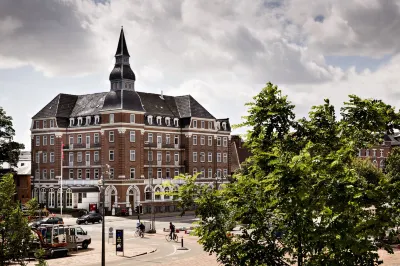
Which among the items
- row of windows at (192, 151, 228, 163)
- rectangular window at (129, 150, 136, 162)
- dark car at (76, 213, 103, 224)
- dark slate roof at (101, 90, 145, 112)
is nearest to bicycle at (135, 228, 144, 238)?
dark car at (76, 213, 103, 224)

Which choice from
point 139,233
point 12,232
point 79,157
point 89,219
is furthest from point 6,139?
point 12,232

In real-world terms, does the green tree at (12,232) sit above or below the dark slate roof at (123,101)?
below

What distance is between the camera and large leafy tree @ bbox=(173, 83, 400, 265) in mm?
13727

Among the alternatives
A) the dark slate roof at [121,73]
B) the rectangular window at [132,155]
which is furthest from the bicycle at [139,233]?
the dark slate roof at [121,73]

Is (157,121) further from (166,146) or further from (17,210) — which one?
(17,210)

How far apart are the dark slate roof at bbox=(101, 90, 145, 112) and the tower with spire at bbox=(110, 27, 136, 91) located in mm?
1277

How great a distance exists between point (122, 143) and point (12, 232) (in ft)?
210

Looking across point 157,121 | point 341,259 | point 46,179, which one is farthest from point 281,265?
point 46,179

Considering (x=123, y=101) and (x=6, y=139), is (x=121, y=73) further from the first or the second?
(x=6, y=139)

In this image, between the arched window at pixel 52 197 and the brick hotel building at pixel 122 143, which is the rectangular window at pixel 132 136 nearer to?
the brick hotel building at pixel 122 143

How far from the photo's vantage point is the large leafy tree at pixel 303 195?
45.0 feet

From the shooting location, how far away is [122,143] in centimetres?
8350

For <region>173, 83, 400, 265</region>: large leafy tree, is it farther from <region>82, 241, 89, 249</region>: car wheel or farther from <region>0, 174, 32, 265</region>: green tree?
<region>82, 241, 89, 249</region>: car wheel

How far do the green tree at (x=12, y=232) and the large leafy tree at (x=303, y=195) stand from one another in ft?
21.6
